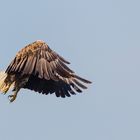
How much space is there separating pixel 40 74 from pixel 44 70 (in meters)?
0.21

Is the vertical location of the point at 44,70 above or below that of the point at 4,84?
below

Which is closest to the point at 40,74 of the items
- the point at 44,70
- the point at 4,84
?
the point at 44,70

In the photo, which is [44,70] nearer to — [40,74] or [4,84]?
[40,74]

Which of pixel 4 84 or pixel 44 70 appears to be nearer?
pixel 44 70

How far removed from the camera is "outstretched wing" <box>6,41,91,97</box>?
34.8m

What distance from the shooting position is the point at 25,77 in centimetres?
3559

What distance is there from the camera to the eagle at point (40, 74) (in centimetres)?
3488

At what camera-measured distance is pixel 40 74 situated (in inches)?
1359

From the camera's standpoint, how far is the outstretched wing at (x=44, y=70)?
34812 millimetres

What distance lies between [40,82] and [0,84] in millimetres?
1059

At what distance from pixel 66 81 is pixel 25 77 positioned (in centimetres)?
120

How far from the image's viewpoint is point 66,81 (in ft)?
119

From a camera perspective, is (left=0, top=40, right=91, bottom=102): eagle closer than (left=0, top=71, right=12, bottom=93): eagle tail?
Yes

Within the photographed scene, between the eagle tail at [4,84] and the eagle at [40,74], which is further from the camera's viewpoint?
the eagle tail at [4,84]
